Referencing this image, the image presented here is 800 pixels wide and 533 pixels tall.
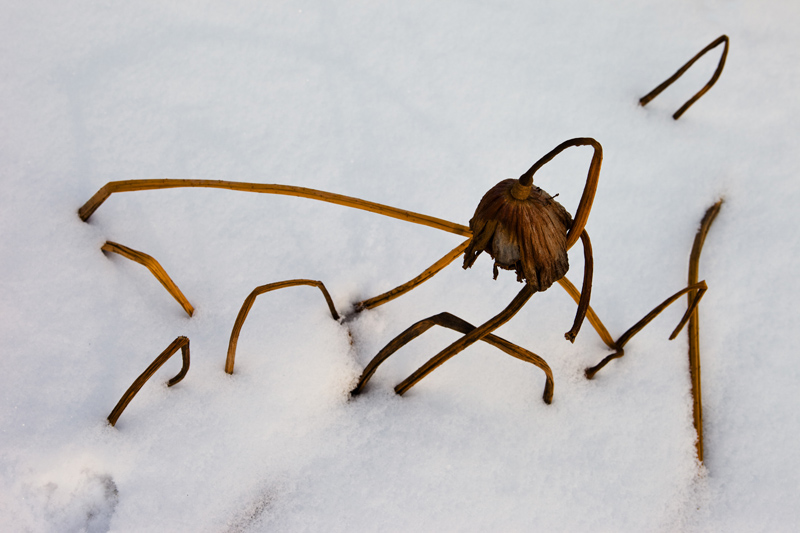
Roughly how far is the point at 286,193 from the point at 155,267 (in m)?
0.16

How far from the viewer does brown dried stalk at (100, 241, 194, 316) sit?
1.84 ft

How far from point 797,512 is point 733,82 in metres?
0.52

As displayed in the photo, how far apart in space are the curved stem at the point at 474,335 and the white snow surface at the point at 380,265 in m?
0.04

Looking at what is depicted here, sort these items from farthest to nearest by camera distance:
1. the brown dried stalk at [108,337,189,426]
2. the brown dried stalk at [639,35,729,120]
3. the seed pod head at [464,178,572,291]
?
the brown dried stalk at [639,35,729,120] → the brown dried stalk at [108,337,189,426] → the seed pod head at [464,178,572,291]

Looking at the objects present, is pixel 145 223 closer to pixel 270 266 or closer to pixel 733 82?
pixel 270 266

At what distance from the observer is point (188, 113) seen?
674 mm

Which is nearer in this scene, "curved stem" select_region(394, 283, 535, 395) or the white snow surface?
"curved stem" select_region(394, 283, 535, 395)

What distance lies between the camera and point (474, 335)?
47 centimetres

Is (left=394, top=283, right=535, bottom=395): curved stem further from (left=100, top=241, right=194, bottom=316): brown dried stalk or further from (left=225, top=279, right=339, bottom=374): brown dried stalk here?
(left=100, top=241, right=194, bottom=316): brown dried stalk

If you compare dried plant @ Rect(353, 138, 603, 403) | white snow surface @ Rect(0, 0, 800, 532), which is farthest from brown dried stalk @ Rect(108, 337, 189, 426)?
dried plant @ Rect(353, 138, 603, 403)

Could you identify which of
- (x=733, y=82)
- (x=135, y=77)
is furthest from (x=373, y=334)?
(x=733, y=82)

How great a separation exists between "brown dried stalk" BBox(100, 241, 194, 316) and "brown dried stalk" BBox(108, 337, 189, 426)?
0.08 m

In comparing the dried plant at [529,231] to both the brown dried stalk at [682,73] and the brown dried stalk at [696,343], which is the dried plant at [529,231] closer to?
the brown dried stalk at [696,343]

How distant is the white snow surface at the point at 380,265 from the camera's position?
530 millimetres
